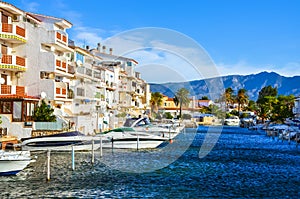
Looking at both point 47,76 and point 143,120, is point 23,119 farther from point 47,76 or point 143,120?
point 143,120

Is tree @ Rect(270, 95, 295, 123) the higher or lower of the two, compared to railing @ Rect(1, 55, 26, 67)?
lower

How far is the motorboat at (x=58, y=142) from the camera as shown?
121 feet

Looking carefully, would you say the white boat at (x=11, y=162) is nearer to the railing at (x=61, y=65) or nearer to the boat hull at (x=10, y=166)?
the boat hull at (x=10, y=166)

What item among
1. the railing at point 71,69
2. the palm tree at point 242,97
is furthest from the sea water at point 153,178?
the palm tree at point 242,97

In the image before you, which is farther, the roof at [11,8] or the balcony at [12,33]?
the balcony at [12,33]

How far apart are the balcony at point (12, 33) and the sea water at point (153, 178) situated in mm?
12795

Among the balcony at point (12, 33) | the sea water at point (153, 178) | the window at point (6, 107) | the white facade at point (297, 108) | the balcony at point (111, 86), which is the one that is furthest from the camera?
the white facade at point (297, 108)

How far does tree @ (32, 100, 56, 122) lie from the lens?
4334 cm

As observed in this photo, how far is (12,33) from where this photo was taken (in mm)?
42656

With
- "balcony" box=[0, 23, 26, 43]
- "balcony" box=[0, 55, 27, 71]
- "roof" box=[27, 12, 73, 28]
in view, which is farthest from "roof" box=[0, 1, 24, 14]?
"roof" box=[27, 12, 73, 28]

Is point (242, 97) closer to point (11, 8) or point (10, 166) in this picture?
point (11, 8)

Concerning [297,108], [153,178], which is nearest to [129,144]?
[153,178]

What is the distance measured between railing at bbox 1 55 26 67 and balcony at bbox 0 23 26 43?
1703 mm

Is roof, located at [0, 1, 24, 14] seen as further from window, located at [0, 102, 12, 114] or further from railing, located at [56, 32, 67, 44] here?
window, located at [0, 102, 12, 114]
